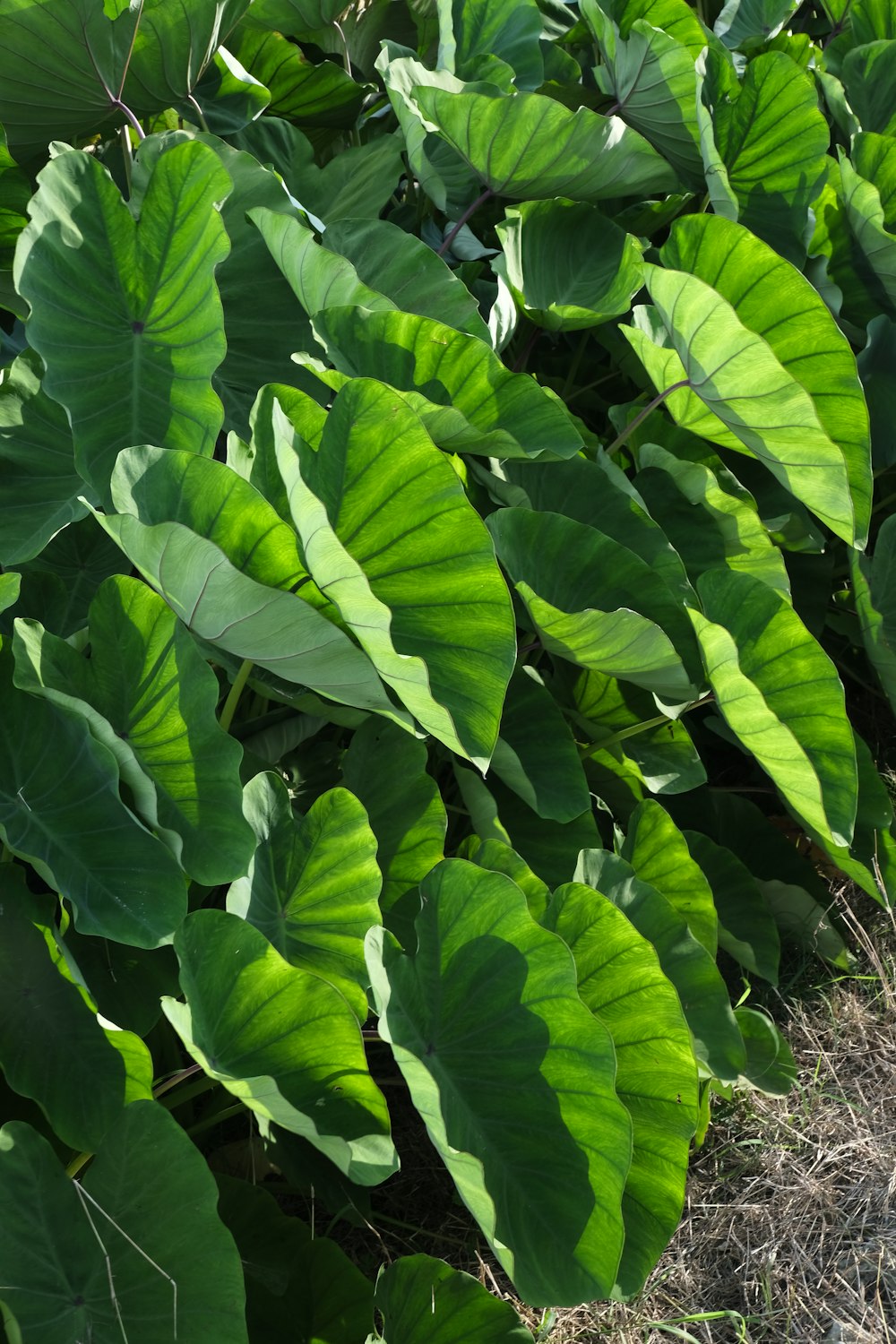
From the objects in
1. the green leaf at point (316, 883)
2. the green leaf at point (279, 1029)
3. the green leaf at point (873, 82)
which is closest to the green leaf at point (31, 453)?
the green leaf at point (316, 883)

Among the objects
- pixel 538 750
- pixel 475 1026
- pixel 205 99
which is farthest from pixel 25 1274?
pixel 205 99

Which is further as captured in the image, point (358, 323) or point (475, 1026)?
point (358, 323)

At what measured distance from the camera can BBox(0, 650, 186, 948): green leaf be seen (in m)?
1.00

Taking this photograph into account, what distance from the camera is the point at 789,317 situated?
153cm

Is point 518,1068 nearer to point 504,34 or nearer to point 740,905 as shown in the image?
point 740,905

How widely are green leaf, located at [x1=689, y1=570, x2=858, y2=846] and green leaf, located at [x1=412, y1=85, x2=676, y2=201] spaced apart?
1.89 feet

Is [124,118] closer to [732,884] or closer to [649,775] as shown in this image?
[649,775]

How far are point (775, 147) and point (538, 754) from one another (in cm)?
106

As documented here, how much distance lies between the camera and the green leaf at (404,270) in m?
1.50

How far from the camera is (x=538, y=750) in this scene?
1456mm

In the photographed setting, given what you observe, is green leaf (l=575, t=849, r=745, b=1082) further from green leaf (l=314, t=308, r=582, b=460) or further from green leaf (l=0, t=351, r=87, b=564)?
green leaf (l=0, t=351, r=87, b=564)

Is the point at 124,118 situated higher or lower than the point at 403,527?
higher

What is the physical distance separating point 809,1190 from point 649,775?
1.81ft

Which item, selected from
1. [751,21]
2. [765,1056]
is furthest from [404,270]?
[751,21]
